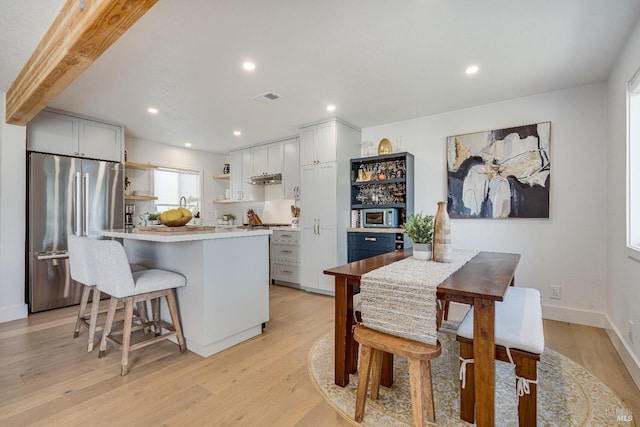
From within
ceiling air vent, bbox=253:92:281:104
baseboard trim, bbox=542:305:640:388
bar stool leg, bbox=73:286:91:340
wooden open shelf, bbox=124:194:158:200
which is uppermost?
ceiling air vent, bbox=253:92:281:104

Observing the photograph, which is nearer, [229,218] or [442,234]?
[442,234]

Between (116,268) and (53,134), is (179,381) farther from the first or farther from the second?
(53,134)

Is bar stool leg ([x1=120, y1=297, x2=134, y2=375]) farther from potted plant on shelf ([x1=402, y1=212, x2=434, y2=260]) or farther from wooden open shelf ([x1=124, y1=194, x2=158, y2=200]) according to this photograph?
wooden open shelf ([x1=124, y1=194, x2=158, y2=200])

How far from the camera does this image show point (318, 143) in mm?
4184

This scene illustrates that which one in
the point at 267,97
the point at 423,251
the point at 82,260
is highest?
the point at 267,97

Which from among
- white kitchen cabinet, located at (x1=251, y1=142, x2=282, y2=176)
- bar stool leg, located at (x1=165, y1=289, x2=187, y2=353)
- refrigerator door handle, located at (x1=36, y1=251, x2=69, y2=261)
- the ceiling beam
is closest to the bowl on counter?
bar stool leg, located at (x1=165, y1=289, x2=187, y2=353)

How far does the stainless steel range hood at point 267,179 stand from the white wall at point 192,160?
→ 1.17 meters

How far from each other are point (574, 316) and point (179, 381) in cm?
373

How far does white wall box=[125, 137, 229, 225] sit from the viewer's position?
504 centimetres

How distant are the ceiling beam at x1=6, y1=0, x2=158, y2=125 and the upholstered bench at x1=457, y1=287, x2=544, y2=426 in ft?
7.62

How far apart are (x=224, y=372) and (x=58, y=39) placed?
98.8 inches

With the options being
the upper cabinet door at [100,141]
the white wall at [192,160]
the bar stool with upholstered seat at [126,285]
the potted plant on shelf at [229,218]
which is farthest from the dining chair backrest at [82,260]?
the potted plant on shelf at [229,218]

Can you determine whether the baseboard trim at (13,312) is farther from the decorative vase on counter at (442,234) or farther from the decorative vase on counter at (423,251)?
the decorative vase on counter at (442,234)

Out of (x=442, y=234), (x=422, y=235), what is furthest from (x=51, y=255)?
(x=442, y=234)
